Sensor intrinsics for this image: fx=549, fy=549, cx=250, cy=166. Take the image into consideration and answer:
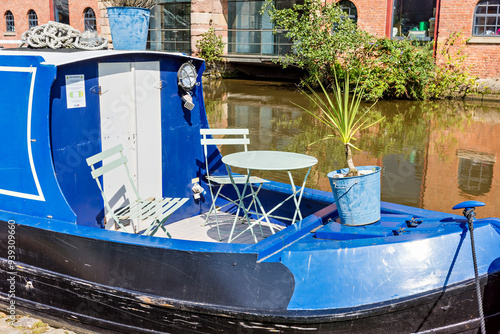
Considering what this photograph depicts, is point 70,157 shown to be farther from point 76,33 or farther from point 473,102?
point 473,102

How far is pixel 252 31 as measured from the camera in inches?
867

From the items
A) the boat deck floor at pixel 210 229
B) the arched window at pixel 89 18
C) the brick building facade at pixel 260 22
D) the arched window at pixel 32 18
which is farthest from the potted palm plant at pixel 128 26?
the arched window at pixel 32 18

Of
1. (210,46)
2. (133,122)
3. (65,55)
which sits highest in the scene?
(210,46)

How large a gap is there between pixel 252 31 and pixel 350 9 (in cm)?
444

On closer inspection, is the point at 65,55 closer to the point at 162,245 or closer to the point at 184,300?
the point at 162,245

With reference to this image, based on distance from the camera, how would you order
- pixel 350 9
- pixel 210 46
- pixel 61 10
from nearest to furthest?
pixel 350 9 → pixel 210 46 → pixel 61 10

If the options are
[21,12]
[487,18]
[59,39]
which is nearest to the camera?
[59,39]

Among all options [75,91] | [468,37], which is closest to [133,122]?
[75,91]

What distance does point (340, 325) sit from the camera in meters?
3.49

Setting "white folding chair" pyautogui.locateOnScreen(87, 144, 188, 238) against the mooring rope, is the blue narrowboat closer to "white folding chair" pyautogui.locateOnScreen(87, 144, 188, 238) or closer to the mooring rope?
"white folding chair" pyautogui.locateOnScreen(87, 144, 188, 238)

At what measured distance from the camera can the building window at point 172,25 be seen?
2462 centimetres

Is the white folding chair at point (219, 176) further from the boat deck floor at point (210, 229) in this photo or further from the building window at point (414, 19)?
the building window at point (414, 19)

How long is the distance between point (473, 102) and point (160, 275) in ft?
49.0

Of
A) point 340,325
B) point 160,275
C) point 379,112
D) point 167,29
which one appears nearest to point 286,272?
point 340,325
